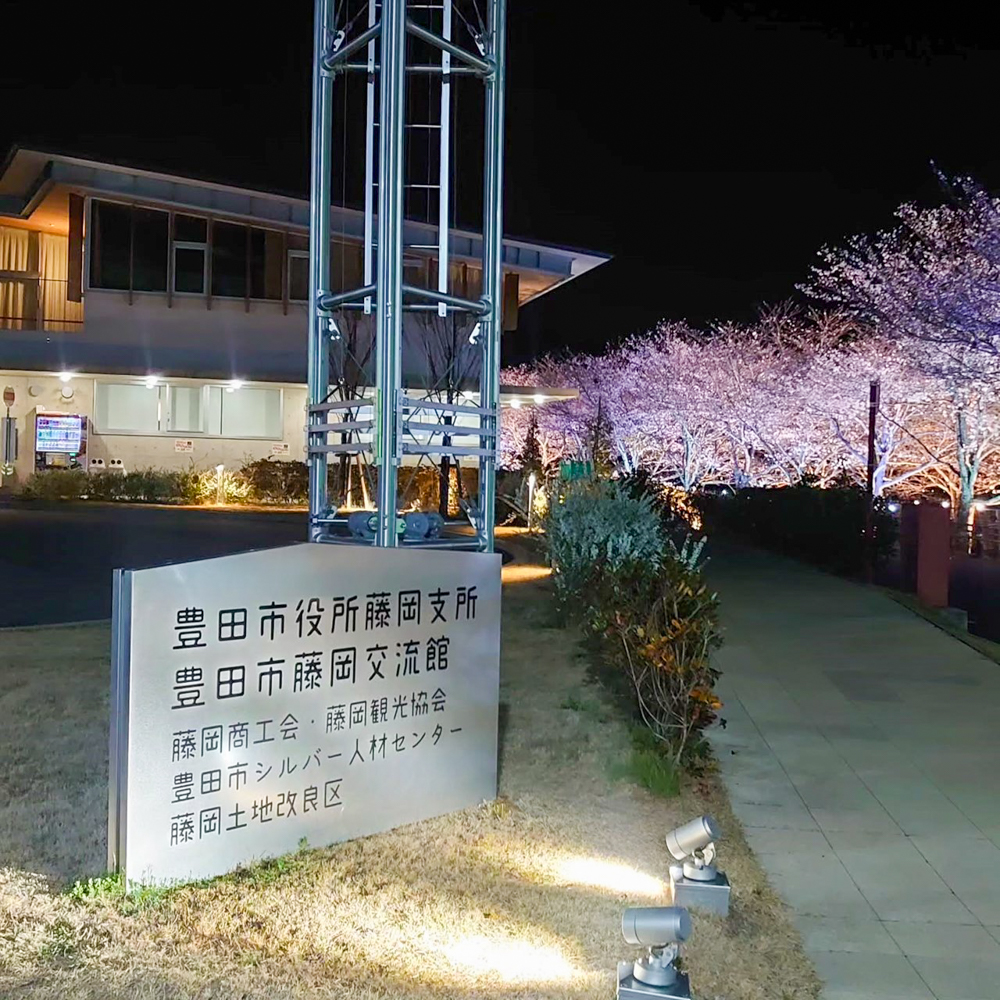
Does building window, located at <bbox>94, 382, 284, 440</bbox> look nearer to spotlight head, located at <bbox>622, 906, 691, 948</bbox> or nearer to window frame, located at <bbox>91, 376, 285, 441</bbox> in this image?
window frame, located at <bbox>91, 376, 285, 441</bbox>

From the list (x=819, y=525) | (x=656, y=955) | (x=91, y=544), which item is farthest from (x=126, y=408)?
(x=656, y=955)

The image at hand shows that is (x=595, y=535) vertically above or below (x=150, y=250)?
below

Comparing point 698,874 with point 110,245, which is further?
point 110,245

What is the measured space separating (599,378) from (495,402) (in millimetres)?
44344

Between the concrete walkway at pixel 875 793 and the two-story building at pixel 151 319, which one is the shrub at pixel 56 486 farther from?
the concrete walkway at pixel 875 793

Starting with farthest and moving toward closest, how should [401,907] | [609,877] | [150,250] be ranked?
1. [150,250]
2. [609,877]
3. [401,907]

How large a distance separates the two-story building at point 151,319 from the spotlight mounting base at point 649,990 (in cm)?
2793

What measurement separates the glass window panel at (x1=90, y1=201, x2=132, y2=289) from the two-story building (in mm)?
36

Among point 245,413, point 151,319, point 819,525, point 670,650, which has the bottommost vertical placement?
point 670,650

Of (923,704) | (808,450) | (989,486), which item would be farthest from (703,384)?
(923,704)

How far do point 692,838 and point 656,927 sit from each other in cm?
121

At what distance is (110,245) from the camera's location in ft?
105

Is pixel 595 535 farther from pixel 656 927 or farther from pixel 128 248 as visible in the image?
pixel 128 248

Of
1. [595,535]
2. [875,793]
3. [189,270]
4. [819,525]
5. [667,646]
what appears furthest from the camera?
[189,270]
